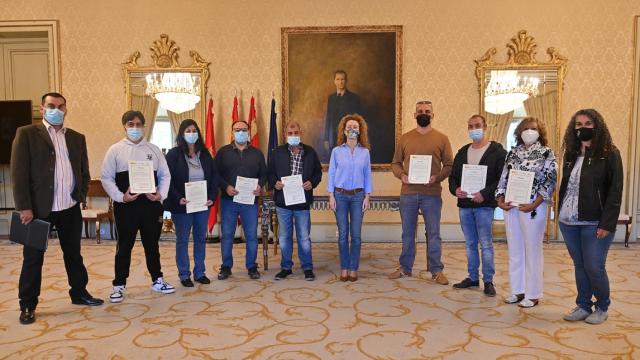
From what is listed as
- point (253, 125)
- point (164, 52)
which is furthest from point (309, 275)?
point (164, 52)

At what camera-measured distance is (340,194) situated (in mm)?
4520

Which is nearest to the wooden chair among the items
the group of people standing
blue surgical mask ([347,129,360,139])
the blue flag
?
the blue flag

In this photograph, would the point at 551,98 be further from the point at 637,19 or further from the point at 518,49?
the point at 637,19

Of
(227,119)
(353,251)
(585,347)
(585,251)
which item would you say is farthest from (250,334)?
(227,119)

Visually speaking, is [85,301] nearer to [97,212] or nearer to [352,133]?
[352,133]

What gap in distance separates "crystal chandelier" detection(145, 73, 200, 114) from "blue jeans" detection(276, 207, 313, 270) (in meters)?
3.06

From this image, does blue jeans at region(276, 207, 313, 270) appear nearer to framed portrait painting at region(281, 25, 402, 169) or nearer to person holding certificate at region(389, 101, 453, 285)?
person holding certificate at region(389, 101, 453, 285)

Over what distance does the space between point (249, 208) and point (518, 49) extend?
453 centimetres

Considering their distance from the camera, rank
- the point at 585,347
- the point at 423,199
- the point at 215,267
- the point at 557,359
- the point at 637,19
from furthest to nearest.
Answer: the point at 637,19 → the point at 215,267 → the point at 423,199 → the point at 585,347 → the point at 557,359

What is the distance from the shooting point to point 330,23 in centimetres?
676

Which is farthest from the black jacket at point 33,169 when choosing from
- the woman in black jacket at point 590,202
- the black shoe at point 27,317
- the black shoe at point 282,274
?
the woman in black jacket at point 590,202

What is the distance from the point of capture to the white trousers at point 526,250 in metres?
3.71

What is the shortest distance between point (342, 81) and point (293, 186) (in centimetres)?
272

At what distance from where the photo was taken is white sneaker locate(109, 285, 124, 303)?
3.98 metres
